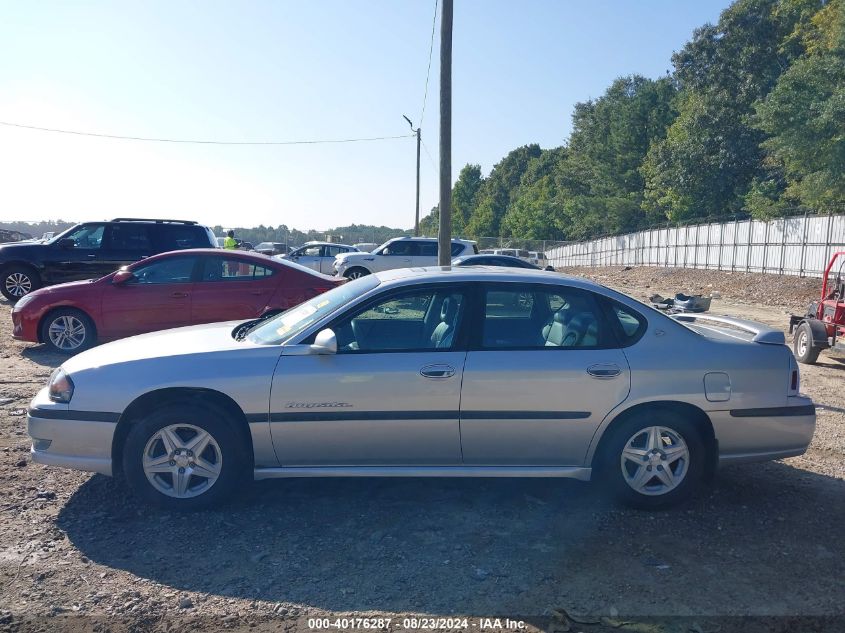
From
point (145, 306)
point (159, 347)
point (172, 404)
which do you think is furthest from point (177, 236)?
point (172, 404)

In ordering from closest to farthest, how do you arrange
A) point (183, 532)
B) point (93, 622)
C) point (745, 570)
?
point (93, 622)
point (745, 570)
point (183, 532)

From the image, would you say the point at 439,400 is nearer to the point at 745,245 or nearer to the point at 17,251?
the point at 17,251

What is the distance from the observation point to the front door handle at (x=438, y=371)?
4.55m

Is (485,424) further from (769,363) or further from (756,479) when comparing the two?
(756,479)

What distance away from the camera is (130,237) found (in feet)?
47.3

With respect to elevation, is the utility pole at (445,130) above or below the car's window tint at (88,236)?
above

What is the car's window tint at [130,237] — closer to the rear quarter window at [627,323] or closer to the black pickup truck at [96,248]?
the black pickup truck at [96,248]

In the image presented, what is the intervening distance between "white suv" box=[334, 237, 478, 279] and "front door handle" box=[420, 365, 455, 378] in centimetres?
1604

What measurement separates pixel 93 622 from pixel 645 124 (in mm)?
69346

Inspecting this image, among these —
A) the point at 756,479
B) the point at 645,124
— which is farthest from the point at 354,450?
the point at 645,124

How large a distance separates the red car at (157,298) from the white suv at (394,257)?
10810 millimetres

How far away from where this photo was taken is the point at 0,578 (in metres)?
3.76

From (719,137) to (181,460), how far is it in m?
46.2

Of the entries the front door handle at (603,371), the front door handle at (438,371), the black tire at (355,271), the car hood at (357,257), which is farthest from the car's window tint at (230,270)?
the car hood at (357,257)
